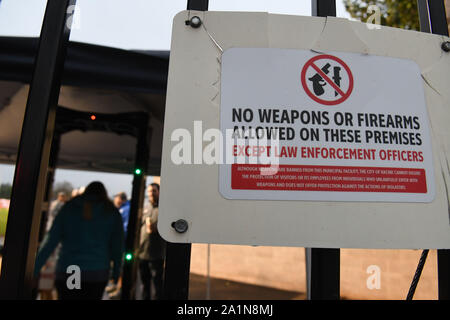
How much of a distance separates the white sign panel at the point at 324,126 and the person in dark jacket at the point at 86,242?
1.77 meters

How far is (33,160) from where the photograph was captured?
710 mm

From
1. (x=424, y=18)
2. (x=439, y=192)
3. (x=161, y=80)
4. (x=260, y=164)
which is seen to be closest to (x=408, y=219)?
(x=439, y=192)

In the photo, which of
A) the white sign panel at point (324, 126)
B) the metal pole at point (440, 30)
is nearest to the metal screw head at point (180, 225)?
the white sign panel at point (324, 126)

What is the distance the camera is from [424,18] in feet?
2.86

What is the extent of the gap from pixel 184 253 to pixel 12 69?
125cm

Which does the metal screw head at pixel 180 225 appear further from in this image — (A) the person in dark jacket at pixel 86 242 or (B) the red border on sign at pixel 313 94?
(A) the person in dark jacket at pixel 86 242

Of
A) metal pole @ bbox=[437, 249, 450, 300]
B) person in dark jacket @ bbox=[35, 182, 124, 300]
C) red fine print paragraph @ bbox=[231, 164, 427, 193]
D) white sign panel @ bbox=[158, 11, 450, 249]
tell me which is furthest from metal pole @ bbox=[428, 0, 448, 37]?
person in dark jacket @ bbox=[35, 182, 124, 300]

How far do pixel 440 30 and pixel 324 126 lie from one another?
507 mm

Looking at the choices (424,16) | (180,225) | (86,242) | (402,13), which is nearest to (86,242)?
(86,242)

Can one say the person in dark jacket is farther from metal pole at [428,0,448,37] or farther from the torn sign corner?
metal pole at [428,0,448,37]

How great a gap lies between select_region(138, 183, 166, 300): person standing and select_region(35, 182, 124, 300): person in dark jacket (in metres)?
0.90

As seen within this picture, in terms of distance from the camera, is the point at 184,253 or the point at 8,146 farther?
the point at 8,146
